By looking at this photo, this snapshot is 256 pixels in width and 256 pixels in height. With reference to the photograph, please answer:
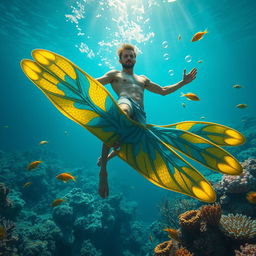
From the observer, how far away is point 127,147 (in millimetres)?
1671

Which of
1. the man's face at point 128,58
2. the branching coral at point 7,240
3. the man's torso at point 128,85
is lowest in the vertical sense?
the branching coral at point 7,240

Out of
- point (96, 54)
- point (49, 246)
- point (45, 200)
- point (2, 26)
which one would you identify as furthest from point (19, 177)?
point (2, 26)

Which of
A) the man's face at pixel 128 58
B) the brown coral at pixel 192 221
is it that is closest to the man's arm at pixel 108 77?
the man's face at pixel 128 58

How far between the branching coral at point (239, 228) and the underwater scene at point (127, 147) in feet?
0.07

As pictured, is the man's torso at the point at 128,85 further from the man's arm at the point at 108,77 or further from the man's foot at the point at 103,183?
the man's foot at the point at 103,183

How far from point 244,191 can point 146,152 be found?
172 inches

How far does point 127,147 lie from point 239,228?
3.01 m

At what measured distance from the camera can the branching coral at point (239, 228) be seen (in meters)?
2.96

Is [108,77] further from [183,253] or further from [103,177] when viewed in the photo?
[183,253]

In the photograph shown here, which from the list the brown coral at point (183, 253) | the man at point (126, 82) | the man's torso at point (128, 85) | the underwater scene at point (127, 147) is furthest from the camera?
the brown coral at point (183, 253)

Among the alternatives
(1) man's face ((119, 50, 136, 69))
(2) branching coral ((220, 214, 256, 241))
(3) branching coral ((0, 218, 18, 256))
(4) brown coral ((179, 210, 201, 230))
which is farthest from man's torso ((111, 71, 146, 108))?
(3) branching coral ((0, 218, 18, 256))

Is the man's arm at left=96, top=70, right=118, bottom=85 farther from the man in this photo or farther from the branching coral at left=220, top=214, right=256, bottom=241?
the branching coral at left=220, top=214, right=256, bottom=241

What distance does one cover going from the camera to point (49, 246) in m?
5.93

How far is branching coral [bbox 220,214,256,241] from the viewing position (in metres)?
2.96
